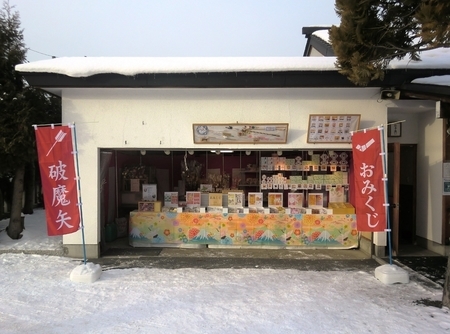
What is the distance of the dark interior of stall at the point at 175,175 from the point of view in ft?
29.9

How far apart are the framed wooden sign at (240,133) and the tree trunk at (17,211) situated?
4.49m

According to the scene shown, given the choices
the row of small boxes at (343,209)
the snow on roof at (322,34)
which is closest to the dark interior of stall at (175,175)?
the row of small boxes at (343,209)

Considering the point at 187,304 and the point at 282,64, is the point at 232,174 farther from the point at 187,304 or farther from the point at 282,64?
the point at 187,304

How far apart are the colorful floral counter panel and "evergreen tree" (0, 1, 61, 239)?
2819 millimetres

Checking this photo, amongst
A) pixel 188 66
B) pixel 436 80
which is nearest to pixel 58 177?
pixel 188 66

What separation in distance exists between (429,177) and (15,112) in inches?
384

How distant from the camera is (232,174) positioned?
10.3 meters

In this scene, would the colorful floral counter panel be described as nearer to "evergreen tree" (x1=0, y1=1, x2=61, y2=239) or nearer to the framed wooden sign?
the framed wooden sign

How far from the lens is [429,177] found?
8.12 meters

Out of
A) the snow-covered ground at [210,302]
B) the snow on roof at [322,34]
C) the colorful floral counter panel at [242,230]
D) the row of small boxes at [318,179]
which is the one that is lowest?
the snow-covered ground at [210,302]

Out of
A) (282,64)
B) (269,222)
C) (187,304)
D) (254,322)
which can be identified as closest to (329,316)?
(254,322)

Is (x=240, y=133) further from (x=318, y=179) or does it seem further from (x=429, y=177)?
(x=429, y=177)

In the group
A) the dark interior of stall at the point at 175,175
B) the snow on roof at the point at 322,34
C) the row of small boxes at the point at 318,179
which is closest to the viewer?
the row of small boxes at the point at 318,179

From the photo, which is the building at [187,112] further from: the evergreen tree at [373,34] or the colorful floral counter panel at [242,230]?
the evergreen tree at [373,34]
